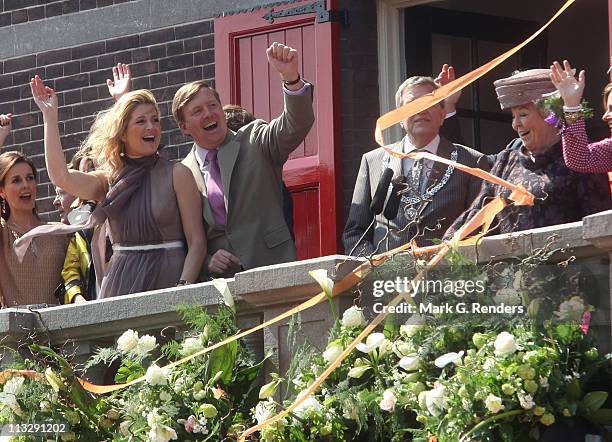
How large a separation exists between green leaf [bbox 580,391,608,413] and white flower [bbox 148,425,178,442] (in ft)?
5.25

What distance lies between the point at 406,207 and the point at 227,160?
90cm

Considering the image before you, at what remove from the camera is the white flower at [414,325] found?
5.59 m

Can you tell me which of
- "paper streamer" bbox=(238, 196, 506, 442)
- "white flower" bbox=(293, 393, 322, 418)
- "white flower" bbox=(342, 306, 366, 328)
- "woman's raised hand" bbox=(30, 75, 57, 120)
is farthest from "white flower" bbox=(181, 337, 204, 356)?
"woman's raised hand" bbox=(30, 75, 57, 120)

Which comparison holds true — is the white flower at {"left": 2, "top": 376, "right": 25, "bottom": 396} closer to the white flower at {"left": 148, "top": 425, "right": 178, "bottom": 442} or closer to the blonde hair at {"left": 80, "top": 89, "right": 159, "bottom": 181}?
the white flower at {"left": 148, "top": 425, "right": 178, "bottom": 442}

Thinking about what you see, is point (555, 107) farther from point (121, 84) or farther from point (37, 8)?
point (37, 8)

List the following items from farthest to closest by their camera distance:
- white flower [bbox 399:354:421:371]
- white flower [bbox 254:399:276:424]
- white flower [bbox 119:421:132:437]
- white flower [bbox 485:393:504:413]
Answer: white flower [bbox 119:421:132:437], white flower [bbox 254:399:276:424], white flower [bbox 399:354:421:371], white flower [bbox 485:393:504:413]

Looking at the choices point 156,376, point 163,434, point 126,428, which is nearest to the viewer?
point 163,434

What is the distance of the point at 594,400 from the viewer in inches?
206

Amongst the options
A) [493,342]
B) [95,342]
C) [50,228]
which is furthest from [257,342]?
[50,228]

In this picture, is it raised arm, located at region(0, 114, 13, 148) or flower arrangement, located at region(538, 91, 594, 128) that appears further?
raised arm, located at region(0, 114, 13, 148)

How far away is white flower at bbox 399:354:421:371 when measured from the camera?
18.2ft

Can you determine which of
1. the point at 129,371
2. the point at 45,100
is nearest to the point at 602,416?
the point at 129,371

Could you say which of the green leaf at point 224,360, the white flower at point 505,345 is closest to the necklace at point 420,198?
the green leaf at point 224,360

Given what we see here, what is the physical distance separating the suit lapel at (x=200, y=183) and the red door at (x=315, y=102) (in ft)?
6.16
